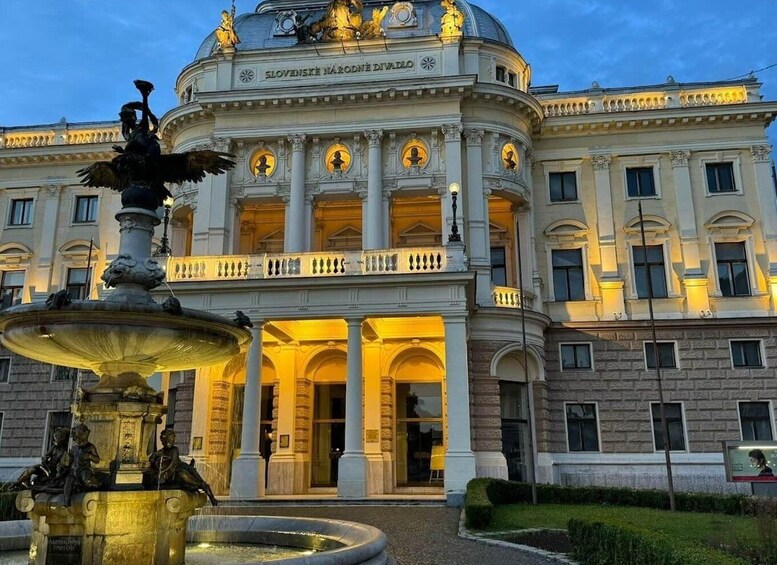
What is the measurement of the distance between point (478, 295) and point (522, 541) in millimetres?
14795

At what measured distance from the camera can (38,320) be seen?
9305 millimetres

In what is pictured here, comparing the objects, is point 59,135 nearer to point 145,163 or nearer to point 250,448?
point 250,448

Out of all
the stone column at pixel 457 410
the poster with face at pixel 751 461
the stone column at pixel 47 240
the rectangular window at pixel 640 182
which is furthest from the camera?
the stone column at pixel 47 240

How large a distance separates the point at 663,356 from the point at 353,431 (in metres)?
14.9

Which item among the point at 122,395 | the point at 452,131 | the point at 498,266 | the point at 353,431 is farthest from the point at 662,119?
the point at 122,395

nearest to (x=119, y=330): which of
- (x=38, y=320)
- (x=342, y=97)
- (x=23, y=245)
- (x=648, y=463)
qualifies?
(x=38, y=320)

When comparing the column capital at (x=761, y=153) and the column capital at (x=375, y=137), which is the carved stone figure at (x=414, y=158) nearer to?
the column capital at (x=375, y=137)

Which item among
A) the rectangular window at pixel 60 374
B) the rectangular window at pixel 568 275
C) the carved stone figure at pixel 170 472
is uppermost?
the rectangular window at pixel 568 275

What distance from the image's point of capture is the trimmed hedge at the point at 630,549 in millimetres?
8070

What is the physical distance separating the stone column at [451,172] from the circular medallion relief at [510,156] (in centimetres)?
244

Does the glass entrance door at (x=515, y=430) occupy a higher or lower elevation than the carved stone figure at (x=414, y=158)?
lower

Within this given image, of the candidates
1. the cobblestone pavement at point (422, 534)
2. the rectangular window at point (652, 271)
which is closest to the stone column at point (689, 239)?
the rectangular window at point (652, 271)

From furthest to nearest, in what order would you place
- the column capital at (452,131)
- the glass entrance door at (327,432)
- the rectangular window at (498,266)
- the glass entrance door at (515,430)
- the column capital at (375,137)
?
the rectangular window at (498,266)
the column capital at (375,137)
the column capital at (452,131)
the glass entrance door at (327,432)
the glass entrance door at (515,430)

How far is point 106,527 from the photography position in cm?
920
